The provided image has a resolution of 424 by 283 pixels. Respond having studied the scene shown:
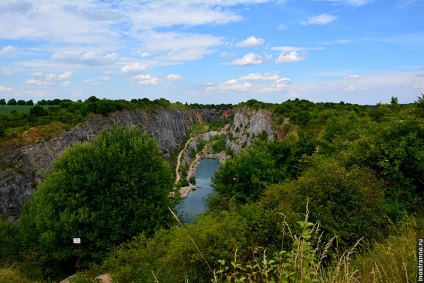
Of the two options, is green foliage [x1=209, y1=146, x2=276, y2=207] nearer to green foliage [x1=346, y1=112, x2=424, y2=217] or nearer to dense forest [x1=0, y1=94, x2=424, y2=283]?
dense forest [x1=0, y1=94, x2=424, y2=283]

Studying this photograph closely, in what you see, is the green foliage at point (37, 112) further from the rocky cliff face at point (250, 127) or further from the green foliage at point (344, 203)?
the green foliage at point (344, 203)

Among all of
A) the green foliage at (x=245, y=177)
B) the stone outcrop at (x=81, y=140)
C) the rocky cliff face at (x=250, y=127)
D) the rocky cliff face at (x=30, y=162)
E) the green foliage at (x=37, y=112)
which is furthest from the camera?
the rocky cliff face at (x=250, y=127)

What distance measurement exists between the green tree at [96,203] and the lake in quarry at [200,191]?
352 inches

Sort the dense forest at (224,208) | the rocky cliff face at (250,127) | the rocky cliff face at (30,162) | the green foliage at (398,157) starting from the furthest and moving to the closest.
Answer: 1. the rocky cliff face at (250,127)
2. the rocky cliff face at (30,162)
3. the green foliage at (398,157)
4. the dense forest at (224,208)

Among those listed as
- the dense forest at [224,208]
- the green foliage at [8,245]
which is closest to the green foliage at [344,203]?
the dense forest at [224,208]

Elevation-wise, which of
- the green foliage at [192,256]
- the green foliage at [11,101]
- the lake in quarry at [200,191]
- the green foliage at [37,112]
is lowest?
the lake in quarry at [200,191]

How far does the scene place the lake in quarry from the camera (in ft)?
157

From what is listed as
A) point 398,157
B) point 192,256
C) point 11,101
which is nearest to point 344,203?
point 398,157

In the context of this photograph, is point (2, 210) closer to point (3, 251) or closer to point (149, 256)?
point (3, 251)

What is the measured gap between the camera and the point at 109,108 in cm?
6831

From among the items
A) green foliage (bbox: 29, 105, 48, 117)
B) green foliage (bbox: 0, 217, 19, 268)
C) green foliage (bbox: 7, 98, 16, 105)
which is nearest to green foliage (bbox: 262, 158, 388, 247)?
green foliage (bbox: 0, 217, 19, 268)

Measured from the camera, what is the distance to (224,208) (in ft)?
84.3

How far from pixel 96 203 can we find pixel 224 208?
978 cm

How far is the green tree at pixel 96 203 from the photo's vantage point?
23.6m
